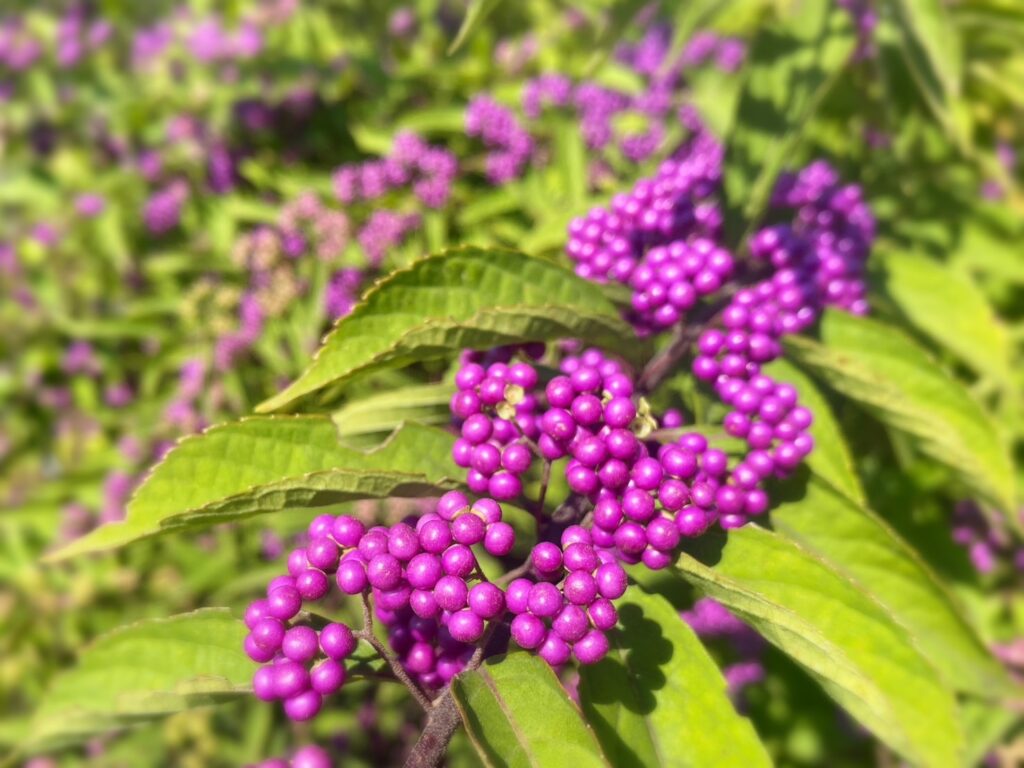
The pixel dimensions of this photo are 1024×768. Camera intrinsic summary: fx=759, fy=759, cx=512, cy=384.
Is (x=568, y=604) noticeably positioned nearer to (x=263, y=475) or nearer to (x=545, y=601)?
(x=545, y=601)

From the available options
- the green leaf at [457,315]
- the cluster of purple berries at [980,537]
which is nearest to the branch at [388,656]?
the green leaf at [457,315]

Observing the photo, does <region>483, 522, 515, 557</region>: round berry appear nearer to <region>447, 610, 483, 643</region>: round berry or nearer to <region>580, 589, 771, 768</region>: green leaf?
<region>447, 610, 483, 643</region>: round berry

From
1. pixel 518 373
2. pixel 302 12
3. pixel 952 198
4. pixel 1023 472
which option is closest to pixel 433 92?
pixel 302 12

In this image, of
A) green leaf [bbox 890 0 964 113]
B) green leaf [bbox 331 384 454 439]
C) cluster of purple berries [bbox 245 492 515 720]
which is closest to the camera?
cluster of purple berries [bbox 245 492 515 720]

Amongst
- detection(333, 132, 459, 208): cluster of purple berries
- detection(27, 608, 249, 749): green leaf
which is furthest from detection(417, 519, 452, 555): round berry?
detection(333, 132, 459, 208): cluster of purple berries

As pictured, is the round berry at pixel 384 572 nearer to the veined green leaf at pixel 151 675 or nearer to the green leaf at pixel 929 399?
the veined green leaf at pixel 151 675
